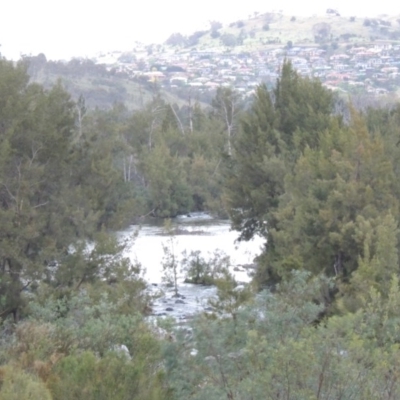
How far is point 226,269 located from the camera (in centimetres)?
2661

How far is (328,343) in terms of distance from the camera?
898 cm

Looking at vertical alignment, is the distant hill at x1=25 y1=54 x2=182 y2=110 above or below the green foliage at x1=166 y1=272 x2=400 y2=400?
below

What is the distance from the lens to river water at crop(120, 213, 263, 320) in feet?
94.4

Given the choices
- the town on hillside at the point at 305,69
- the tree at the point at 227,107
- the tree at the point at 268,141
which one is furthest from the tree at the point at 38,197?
the town on hillside at the point at 305,69

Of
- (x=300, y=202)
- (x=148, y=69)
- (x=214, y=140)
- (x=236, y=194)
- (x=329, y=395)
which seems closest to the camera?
(x=329, y=395)

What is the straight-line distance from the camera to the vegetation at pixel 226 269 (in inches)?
358

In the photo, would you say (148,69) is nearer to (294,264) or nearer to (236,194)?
(236,194)

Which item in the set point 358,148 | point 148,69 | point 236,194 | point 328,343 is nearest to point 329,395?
point 328,343

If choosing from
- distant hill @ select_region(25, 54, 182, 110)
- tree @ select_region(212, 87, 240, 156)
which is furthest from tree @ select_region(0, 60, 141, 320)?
distant hill @ select_region(25, 54, 182, 110)

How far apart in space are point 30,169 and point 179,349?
1478 centimetres

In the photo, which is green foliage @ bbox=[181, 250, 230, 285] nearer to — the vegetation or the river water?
the vegetation

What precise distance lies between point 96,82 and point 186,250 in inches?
3427

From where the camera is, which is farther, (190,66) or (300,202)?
(190,66)

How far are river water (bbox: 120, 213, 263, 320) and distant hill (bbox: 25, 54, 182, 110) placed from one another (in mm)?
56432
